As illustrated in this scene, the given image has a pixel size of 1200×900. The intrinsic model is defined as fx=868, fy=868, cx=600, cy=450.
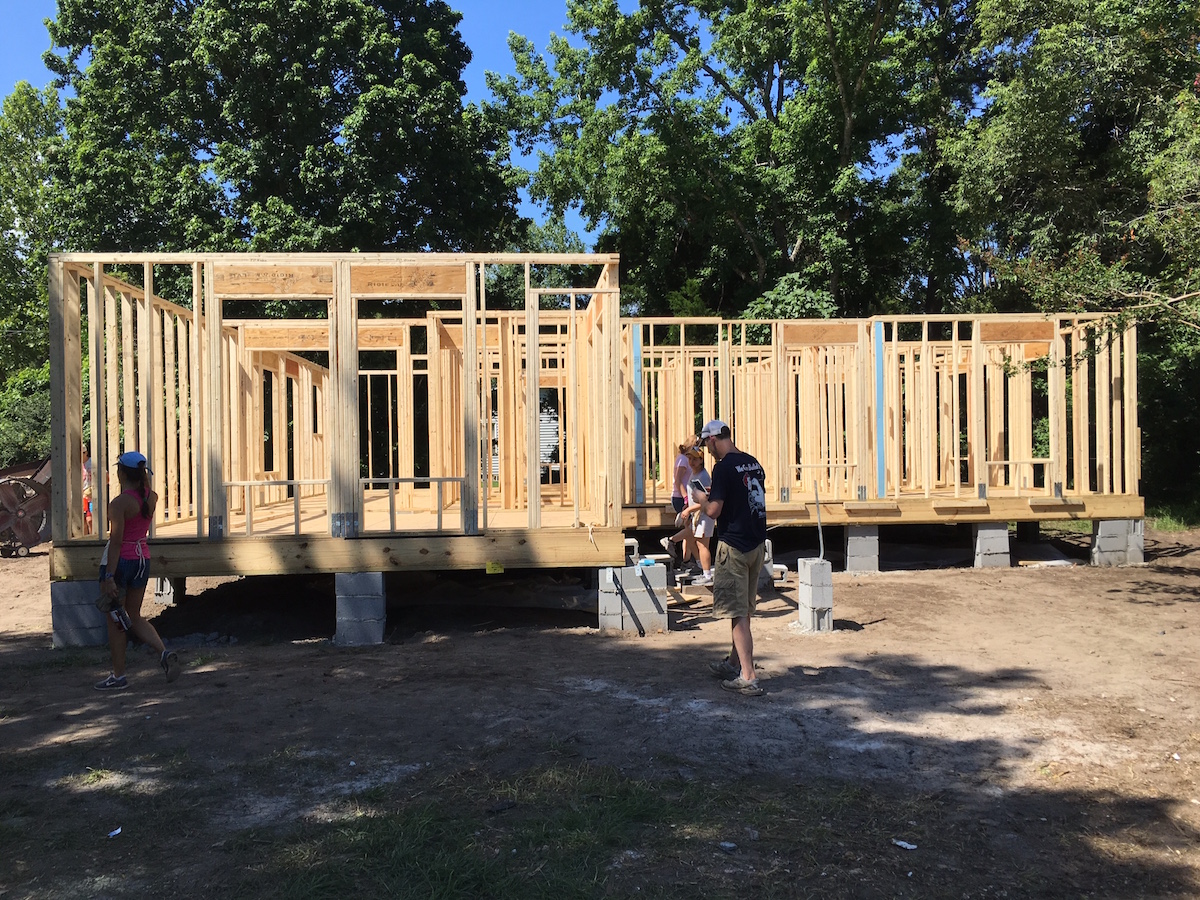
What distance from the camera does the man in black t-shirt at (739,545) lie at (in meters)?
5.67

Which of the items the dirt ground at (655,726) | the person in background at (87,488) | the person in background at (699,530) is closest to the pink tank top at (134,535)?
the dirt ground at (655,726)

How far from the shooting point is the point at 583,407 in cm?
909

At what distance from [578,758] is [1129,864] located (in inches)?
97.9

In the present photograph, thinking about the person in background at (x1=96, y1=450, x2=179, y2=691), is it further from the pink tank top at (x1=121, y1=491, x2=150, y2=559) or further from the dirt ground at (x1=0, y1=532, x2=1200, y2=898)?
the dirt ground at (x1=0, y1=532, x2=1200, y2=898)

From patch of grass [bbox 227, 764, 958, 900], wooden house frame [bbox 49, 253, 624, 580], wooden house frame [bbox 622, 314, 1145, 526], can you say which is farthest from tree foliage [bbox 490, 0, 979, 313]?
patch of grass [bbox 227, 764, 958, 900]

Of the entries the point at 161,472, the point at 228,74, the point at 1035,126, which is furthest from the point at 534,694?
the point at 228,74

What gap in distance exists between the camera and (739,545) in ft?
18.7

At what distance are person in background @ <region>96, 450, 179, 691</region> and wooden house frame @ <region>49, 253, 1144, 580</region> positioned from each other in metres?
1.30

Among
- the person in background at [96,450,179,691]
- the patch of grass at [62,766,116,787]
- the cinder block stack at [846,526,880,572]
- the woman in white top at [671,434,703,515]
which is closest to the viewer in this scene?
the patch of grass at [62,766,116,787]

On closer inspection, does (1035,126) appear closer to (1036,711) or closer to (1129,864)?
(1036,711)

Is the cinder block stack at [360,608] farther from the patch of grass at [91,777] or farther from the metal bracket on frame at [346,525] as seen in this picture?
the patch of grass at [91,777]

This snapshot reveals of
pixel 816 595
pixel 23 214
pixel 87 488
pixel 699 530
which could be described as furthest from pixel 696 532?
pixel 23 214

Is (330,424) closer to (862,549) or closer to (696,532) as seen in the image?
(696,532)

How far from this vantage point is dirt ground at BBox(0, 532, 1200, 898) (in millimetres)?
3588
